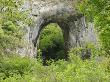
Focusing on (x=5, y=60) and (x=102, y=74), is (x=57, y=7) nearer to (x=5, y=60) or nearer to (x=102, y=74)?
(x=5, y=60)

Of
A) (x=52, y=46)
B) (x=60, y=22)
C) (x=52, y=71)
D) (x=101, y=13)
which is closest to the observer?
(x=101, y=13)

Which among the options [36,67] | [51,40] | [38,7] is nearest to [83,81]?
[36,67]

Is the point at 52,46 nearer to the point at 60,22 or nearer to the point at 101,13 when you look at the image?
the point at 60,22

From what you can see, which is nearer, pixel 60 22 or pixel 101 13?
pixel 101 13

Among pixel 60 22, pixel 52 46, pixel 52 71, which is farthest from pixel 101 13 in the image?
pixel 52 46

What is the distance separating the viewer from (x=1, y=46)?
22312 millimetres

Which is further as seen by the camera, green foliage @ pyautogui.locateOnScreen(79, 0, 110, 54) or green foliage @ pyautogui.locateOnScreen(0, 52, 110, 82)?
green foliage @ pyautogui.locateOnScreen(0, 52, 110, 82)

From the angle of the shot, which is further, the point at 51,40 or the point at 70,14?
the point at 51,40

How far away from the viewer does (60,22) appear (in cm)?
3130

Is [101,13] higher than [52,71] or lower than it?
higher

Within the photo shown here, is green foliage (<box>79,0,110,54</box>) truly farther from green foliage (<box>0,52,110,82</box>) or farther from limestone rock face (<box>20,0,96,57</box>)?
limestone rock face (<box>20,0,96,57</box>)

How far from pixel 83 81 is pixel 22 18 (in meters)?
→ 3.57

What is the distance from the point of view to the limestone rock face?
28.1m

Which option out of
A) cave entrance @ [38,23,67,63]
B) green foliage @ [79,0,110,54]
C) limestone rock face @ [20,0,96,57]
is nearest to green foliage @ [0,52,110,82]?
green foliage @ [79,0,110,54]
